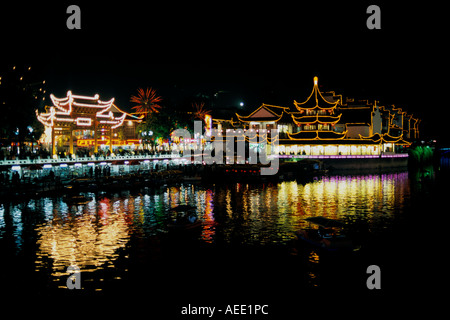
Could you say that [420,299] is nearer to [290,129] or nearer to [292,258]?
[292,258]

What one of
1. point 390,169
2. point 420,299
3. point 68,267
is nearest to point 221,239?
point 68,267

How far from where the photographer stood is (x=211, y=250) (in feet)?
88.6

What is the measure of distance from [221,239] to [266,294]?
9.44 m

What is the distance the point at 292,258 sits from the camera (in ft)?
82.0

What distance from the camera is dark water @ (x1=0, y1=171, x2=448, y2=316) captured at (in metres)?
21.0

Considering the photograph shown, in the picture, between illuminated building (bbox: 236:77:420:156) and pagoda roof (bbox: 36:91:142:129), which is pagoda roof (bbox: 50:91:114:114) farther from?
illuminated building (bbox: 236:77:420:156)

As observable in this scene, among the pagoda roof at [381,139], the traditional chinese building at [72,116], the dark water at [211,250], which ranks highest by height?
the traditional chinese building at [72,116]

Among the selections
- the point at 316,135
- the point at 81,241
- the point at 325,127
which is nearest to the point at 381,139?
the point at 316,135

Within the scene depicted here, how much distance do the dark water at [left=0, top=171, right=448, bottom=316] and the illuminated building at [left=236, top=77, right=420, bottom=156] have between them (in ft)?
135

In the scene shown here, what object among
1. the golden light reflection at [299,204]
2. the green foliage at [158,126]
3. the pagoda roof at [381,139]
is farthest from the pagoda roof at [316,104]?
the golden light reflection at [299,204]

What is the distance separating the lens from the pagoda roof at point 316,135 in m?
87.4

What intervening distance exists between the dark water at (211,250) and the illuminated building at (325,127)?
135 feet

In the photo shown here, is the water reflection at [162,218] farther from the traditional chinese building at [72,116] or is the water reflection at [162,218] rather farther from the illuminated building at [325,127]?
the illuminated building at [325,127]
